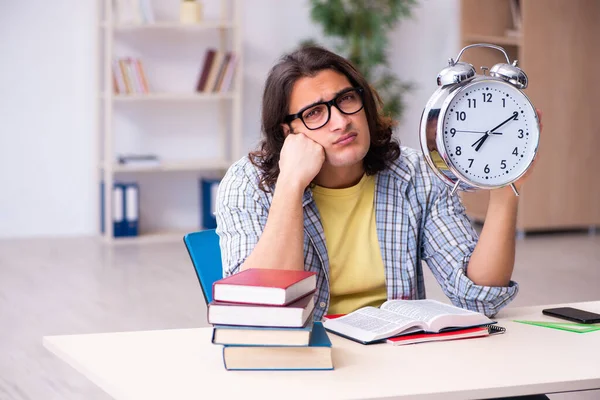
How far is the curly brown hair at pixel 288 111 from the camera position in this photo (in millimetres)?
2088

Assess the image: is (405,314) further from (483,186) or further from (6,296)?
(6,296)

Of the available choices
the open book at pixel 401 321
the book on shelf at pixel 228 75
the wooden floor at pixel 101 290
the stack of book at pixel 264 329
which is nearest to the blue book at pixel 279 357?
the stack of book at pixel 264 329

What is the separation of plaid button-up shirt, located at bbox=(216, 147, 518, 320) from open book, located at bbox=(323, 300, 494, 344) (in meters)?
0.26

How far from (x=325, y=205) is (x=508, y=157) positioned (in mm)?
554

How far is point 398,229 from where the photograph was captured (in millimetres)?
2086

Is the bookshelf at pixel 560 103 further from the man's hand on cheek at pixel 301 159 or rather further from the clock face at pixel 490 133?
the clock face at pixel 490 133

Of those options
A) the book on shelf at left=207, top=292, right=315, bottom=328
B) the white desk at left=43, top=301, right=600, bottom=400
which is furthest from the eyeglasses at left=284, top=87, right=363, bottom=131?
the book on shelf at left=207, top=292, right=315, bottom=328

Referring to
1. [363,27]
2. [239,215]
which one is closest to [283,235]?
[239,215]

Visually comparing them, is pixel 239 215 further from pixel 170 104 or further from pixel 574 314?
pixel 170 104

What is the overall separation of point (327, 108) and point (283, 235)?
1.04 ft

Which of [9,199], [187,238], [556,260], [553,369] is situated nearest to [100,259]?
[9,199]

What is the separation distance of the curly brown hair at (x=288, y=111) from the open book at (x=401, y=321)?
1.58ft

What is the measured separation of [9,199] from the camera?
20.5 feet

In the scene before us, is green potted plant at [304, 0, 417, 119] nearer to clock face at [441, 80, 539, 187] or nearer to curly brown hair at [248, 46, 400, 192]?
curly brown hair at [248, 46, 400, 192]
